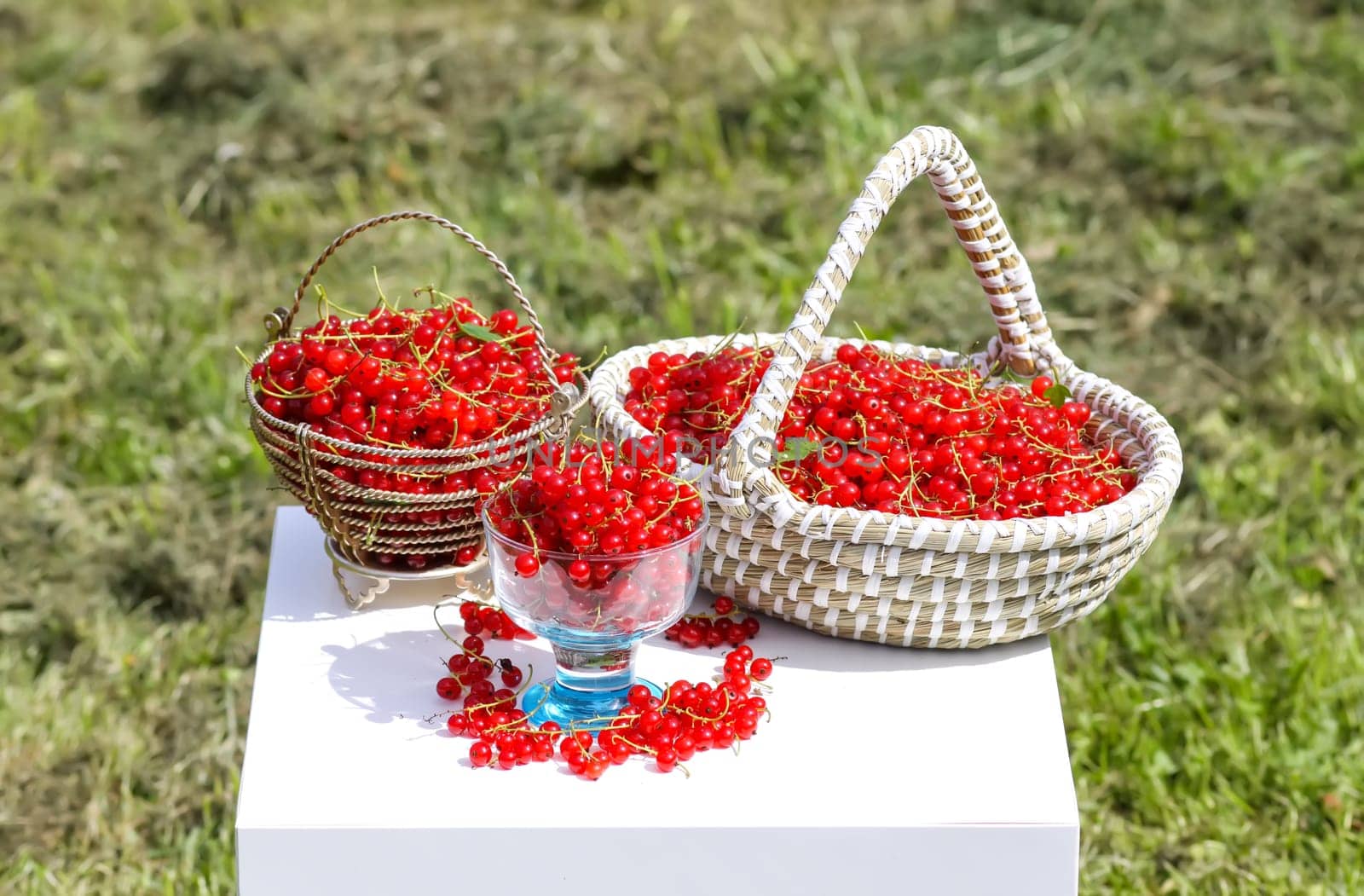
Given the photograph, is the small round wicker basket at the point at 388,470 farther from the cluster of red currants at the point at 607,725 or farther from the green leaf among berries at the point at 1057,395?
the green leaf among berries at the point at 1057,395

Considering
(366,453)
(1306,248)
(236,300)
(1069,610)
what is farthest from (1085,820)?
(236,300)

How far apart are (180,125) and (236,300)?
0.75 m

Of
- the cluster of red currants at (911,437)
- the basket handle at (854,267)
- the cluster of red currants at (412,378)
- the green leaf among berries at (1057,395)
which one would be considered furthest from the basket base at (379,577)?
the green leaf among berries at (1057,395)

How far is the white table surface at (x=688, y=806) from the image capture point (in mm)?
1324

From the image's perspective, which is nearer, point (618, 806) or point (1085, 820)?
point (618, 806)

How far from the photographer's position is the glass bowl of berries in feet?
4.30

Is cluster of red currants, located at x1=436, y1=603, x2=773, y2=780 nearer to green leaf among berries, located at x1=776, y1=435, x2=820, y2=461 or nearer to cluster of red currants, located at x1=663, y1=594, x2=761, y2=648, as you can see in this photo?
cluster of red currants, located at x1=663, y1=594, x2=761, y2=648

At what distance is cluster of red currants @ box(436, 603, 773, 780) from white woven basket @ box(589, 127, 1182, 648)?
0.37 ft

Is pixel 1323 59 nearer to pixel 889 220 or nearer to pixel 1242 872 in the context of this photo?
pixel 889 220

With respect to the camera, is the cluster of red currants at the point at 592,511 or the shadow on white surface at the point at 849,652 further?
the shadow on white surface at the point at 849,652

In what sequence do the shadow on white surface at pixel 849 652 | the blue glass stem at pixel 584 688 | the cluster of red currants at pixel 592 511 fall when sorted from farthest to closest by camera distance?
the shadow on white surface at pixel 849 652 → the blue glass stem at pixel 584 688 → the cluster of red currants at pixel 592 511

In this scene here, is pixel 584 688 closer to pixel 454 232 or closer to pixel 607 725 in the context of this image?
pixel 607 725

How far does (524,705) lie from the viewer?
1478 millimetres

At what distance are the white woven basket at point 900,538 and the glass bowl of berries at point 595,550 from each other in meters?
0.08
